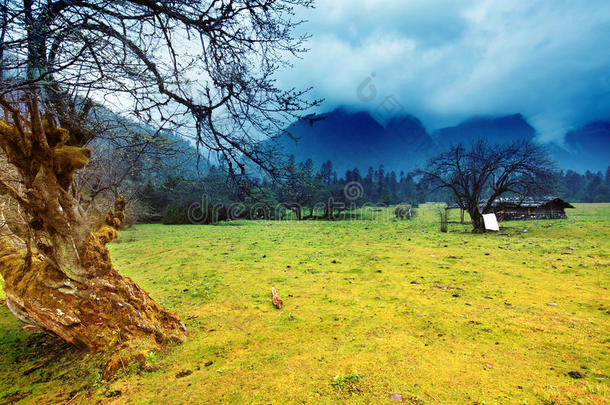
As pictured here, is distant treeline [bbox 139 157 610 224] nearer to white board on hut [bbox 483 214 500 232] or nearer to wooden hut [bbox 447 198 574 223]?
wooden hut [bbox 447 198 574 223]

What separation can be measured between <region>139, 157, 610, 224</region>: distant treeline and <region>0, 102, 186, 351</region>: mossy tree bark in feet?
5.33

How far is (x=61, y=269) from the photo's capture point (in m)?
3.77

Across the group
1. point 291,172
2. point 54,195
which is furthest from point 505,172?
point 54,195

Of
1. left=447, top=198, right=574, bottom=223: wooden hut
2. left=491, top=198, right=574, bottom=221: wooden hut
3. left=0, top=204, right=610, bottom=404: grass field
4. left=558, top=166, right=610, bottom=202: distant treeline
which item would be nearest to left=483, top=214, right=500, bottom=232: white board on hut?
left=0, top=204, right=610, bottom=404: grass field

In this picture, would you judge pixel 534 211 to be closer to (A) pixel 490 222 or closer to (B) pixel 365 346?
(A) pixel 490 222

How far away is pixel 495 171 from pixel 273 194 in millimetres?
19797

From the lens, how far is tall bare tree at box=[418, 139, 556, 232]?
17.0m

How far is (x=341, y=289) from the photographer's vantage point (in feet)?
21.0

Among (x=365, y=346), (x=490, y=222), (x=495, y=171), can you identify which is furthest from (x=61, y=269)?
(x=495, y=171)

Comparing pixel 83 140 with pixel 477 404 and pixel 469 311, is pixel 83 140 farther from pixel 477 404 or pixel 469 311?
pixel 469 311

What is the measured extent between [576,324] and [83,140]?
27.4 feet

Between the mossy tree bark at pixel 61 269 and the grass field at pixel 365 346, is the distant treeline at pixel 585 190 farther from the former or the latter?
the mossy tree bark at pixel 61 269

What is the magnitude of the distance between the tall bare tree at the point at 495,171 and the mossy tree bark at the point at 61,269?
20.5 metres

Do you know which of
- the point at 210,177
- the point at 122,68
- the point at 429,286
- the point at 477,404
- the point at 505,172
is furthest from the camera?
the point at 505,172
